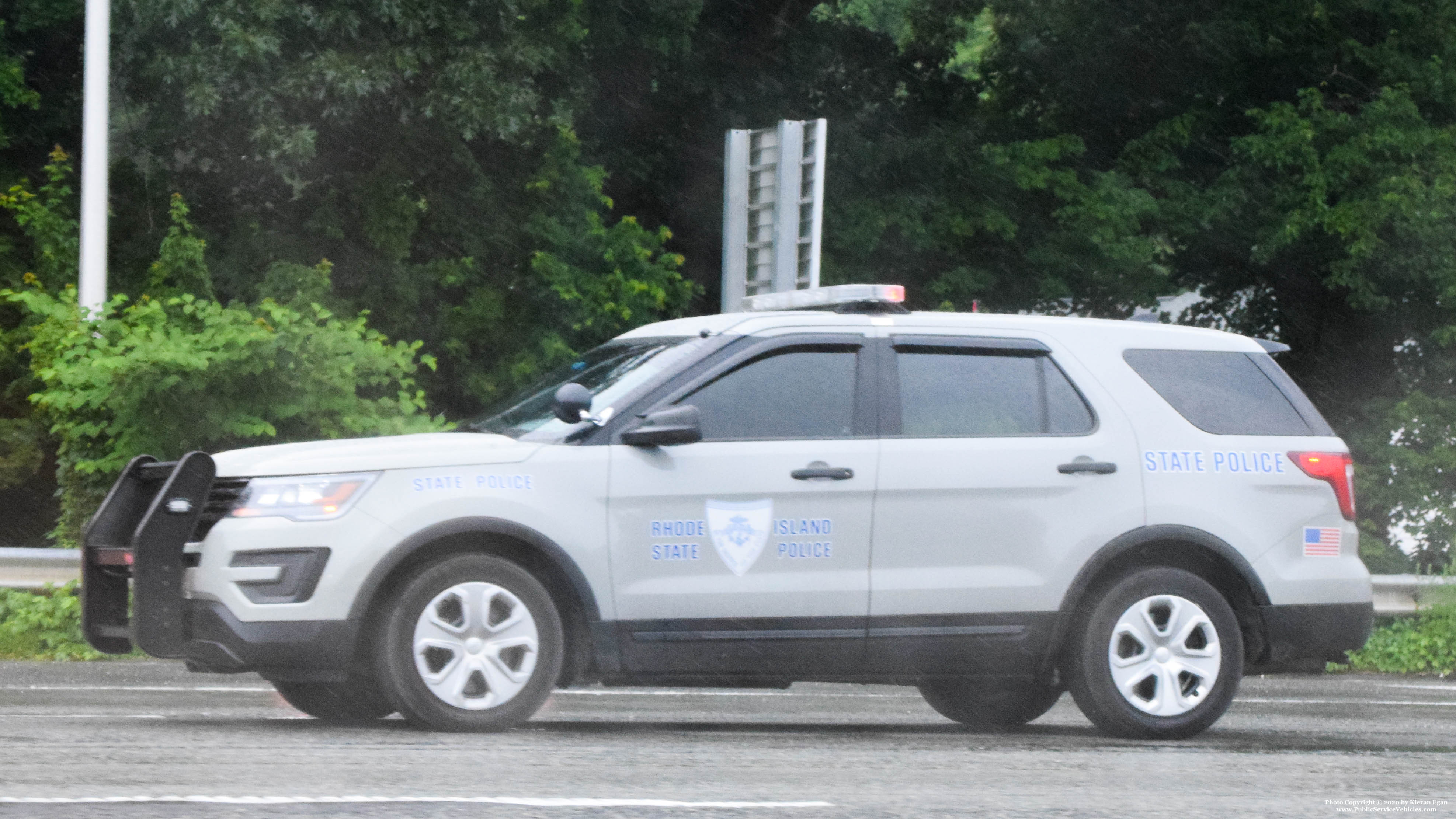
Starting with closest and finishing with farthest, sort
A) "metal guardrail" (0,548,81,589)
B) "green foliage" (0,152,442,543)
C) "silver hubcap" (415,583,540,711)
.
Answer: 1. "silver hubcap" (415,583,540,711)
2. "metal guardrail" (0,548,81,589)
3. "green foliage" (0,152,442,543)

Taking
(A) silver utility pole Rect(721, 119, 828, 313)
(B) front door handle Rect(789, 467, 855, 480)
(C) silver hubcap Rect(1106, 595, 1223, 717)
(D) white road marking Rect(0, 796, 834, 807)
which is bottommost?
(D) white road marking Rect(0, 796, 834, 807)

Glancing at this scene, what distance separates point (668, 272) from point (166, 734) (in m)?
15.3

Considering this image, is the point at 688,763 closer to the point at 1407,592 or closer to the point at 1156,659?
the point at 1156,659

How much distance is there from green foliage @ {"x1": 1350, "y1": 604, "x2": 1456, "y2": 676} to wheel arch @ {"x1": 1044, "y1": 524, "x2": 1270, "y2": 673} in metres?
5.59

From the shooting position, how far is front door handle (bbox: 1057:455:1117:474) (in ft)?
28.5

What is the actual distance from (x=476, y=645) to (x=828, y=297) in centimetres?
211

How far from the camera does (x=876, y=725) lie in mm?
9477

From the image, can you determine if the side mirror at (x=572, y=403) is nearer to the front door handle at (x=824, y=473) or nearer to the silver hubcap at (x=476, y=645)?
the silver hubcap at (x=476, y=645)

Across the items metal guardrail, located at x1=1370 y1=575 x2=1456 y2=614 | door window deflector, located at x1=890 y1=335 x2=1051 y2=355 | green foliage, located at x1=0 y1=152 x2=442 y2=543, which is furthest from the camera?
metal guardrail, located at x1=1370 y1=575 x2=1456 y2=614

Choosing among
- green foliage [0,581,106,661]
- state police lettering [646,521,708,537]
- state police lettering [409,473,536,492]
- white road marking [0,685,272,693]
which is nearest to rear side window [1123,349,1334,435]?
state police lettering [646,521,708,537]

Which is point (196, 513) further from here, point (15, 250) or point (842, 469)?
point (15, 250)

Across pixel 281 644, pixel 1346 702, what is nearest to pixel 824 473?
pixel 281 644

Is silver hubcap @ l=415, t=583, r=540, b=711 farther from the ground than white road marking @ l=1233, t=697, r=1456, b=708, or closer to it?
farther from the ground

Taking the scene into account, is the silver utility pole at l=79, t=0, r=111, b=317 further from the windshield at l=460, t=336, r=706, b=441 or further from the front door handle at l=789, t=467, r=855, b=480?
the front door handle at l=789, t=467, r=855, b=480
